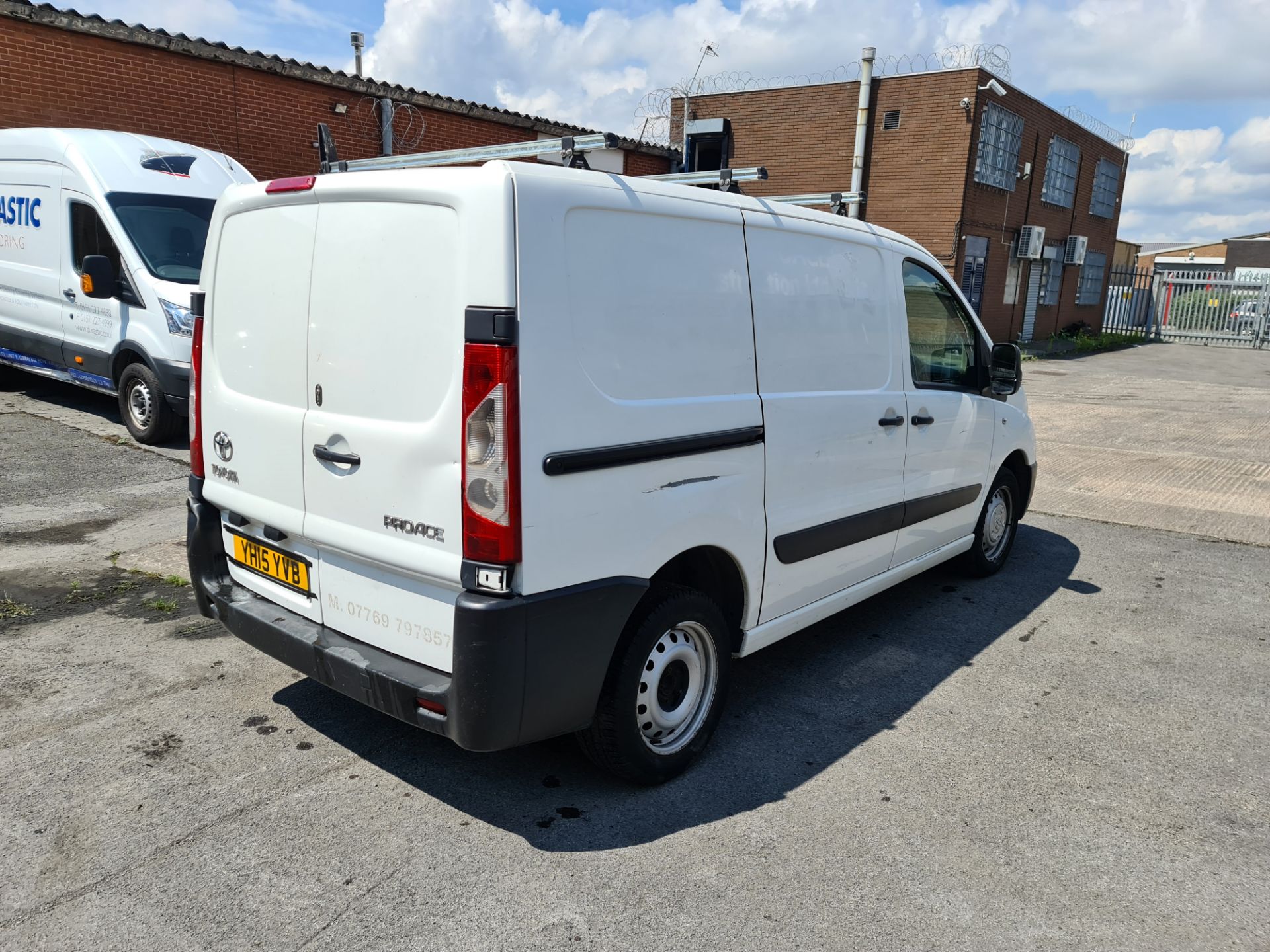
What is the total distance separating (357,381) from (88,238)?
7.25 meters

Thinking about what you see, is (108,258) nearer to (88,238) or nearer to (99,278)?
(99,278)

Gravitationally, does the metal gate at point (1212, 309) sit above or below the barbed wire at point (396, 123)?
below

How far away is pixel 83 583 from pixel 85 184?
5163 millimetres

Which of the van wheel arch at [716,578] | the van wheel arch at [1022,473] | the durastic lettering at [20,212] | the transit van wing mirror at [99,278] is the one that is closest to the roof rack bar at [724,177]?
the van wheel arch at [716,578]

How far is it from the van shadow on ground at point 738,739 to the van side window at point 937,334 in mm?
1358

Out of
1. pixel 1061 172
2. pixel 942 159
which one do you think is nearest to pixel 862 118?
pixel 942 159

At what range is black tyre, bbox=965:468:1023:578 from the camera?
5629 millimetres

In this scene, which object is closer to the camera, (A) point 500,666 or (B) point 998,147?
(A) point 500,666

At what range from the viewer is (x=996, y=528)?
19.2 ft

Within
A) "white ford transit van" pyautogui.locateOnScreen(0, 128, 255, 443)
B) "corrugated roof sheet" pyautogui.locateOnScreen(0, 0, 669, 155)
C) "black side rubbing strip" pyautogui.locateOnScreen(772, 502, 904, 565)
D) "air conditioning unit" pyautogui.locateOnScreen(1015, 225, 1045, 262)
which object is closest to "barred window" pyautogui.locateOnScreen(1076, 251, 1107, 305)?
"air conditioning unit" pyautogui.locateOnScreen(1015, 225, 1045, 262)

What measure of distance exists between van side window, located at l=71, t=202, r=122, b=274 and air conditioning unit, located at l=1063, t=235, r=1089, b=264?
26.1 metres

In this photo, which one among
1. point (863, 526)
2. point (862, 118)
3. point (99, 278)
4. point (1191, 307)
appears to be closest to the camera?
point (863, 526)

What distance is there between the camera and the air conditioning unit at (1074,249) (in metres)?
26.9

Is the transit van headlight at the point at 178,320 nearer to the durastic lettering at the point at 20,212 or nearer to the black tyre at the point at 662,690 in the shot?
the durastic lettering at the point at 20,212
